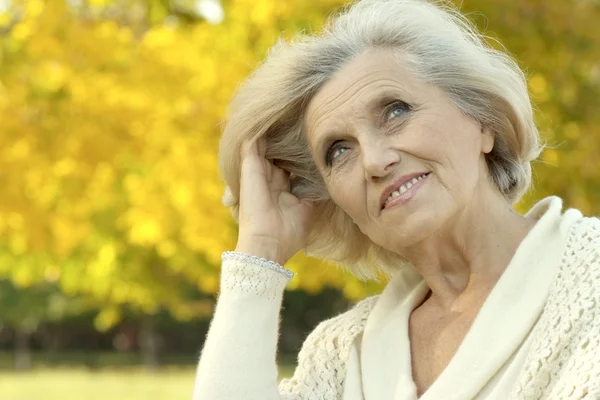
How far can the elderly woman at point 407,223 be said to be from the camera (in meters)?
2.53

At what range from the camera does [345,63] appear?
284 centimetres

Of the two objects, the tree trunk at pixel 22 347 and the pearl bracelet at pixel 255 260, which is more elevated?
the tree trunk at pixel 22 347

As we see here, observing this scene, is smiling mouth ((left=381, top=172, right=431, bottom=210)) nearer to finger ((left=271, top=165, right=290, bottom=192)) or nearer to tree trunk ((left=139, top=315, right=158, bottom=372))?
finger ((left=271, top=165, right=290, bottom=192))

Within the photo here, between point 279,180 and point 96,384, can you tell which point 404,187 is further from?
point 96,384

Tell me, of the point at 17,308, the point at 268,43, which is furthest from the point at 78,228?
the point at 17,308

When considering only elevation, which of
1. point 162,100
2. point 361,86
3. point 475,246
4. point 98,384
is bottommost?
point 98,384

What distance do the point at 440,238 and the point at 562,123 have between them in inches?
174

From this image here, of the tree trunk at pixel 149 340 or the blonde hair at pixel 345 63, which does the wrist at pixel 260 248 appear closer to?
the blonde hair at pixel 345 63

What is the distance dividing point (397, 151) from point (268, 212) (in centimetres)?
59

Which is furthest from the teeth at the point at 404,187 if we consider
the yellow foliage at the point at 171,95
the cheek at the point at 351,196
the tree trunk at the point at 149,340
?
the tree trunk at the point at 149,340

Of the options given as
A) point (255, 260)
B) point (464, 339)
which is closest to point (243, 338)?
point (255, 260)

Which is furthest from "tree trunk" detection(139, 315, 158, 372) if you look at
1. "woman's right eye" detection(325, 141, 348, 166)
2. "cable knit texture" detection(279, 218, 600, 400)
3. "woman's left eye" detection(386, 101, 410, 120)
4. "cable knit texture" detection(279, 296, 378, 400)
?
"cable knit texture" detection(279, 218, 600, 400)

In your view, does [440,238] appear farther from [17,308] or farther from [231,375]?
[17,308]

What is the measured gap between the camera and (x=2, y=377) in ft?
98.0
